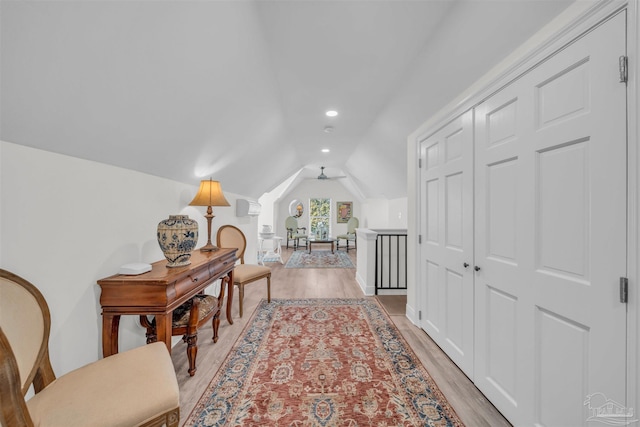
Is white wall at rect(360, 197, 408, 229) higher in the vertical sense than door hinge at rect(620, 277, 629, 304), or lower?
higher

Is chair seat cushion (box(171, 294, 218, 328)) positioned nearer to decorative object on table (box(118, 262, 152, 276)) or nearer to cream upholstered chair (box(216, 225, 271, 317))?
decorative object on table (box(118, 262, 152, 276))

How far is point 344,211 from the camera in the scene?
9578mm

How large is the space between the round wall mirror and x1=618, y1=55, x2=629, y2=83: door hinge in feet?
28.5

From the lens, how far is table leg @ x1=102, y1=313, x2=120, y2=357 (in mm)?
1383

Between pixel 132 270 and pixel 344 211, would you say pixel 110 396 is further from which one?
pixel 344 211

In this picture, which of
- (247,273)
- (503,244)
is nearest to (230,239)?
(247,273)

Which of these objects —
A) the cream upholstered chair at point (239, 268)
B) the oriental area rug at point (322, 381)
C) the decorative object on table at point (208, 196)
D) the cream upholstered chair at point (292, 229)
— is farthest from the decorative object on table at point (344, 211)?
the decorative object on table at point (208, 196)

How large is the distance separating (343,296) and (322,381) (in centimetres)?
188

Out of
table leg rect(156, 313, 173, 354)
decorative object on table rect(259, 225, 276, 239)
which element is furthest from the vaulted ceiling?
decorative object on table rect(259, 225, 276, 239)

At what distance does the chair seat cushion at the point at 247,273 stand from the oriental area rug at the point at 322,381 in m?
0.50

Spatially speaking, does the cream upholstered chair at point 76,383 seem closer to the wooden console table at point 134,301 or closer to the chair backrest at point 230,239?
the wooden console table at point 134,301

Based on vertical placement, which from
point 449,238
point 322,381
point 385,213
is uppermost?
point 385,213

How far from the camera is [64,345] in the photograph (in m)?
1.26

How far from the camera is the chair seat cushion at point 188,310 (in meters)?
1.77
